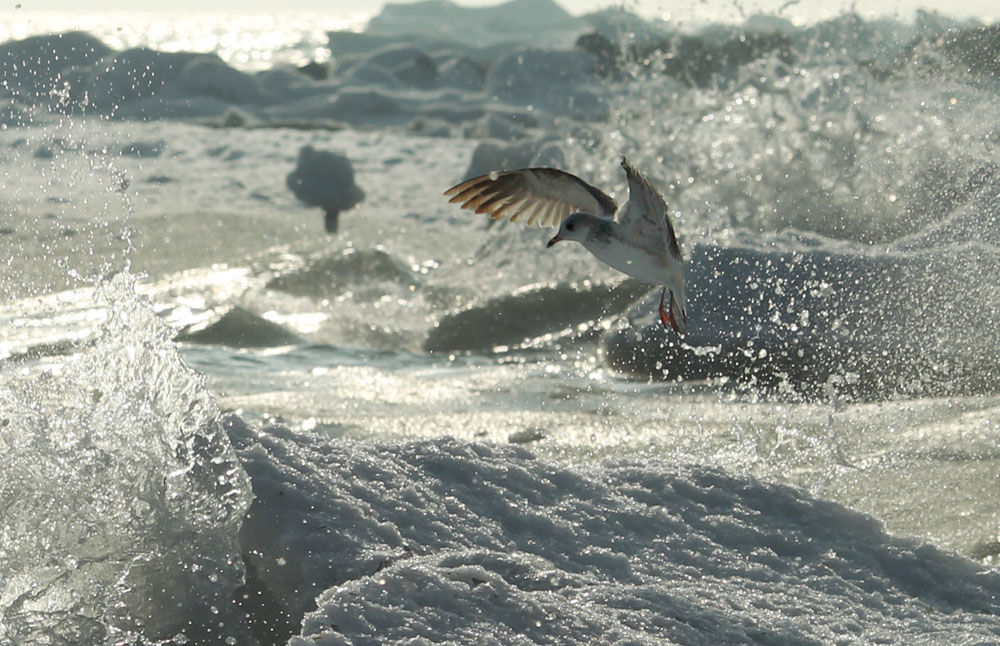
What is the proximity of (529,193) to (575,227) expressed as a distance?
0.27 m

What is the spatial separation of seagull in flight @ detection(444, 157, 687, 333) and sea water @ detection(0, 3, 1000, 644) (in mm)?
557

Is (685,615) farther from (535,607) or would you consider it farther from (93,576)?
(93,576)

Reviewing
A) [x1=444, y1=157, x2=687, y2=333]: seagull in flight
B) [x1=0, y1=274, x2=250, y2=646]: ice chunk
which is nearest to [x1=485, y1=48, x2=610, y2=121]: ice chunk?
[x1=444, y1=157, x2=687, y2=333]: seagull in flight

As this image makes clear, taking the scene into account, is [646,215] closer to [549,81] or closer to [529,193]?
[529,193]

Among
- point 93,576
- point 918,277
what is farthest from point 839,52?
point 93,576

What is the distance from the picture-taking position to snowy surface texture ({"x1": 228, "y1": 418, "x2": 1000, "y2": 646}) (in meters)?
2.36

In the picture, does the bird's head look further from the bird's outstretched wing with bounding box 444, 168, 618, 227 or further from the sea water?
the sea water

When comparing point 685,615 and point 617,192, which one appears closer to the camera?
point 685,615

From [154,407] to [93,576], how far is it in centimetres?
47

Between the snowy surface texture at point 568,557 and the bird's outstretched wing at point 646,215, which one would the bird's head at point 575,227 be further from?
the snowy surface texture at point 568,557

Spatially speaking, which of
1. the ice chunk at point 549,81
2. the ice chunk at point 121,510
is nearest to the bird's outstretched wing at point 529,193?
the ice chunk at point 121,510

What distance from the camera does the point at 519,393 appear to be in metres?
5.10

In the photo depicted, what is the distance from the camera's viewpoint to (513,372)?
5480mm

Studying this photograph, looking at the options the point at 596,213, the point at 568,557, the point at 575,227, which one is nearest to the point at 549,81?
the point at 596,213
